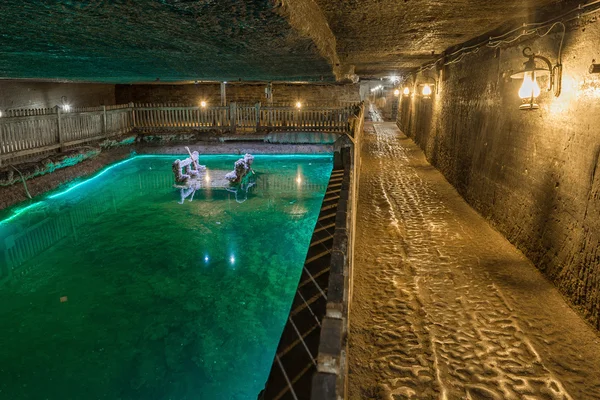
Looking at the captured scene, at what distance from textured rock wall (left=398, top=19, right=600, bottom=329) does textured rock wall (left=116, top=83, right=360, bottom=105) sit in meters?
16.7

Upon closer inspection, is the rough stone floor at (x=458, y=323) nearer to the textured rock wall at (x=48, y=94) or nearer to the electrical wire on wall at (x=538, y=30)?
the electrical wire on wall at (x=538, y=30)

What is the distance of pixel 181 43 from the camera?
345 cm

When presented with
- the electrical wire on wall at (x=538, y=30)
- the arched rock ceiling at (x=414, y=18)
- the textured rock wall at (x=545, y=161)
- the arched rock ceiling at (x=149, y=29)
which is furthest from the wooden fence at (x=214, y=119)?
the arched rock ceiling at (x=149, y=29)

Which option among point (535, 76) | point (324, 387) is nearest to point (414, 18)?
point (535, 76)

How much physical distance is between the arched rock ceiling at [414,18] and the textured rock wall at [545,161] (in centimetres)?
63

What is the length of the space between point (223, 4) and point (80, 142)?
1487cm

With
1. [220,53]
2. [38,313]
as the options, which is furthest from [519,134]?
[38,313]

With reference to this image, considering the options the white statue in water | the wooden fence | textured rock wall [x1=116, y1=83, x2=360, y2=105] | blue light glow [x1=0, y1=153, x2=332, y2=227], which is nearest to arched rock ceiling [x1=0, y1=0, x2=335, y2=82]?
blue light glow [x1=0, y1=153, x2=332, y2=227]

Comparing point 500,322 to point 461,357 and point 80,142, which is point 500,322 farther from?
point 80,142

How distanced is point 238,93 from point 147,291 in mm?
20376

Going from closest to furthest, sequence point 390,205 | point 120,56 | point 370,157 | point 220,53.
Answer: point 220,53 < point 120,56 < point 390,205 < point 370,157

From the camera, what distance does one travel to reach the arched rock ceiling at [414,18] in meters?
4.16

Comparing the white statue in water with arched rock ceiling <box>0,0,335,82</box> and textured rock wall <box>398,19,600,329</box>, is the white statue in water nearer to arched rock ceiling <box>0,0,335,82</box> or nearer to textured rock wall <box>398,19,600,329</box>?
arched rock ceiling <box>0,0,335,82</box>

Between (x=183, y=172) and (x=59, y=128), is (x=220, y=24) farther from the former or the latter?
(x=59, y=128)
